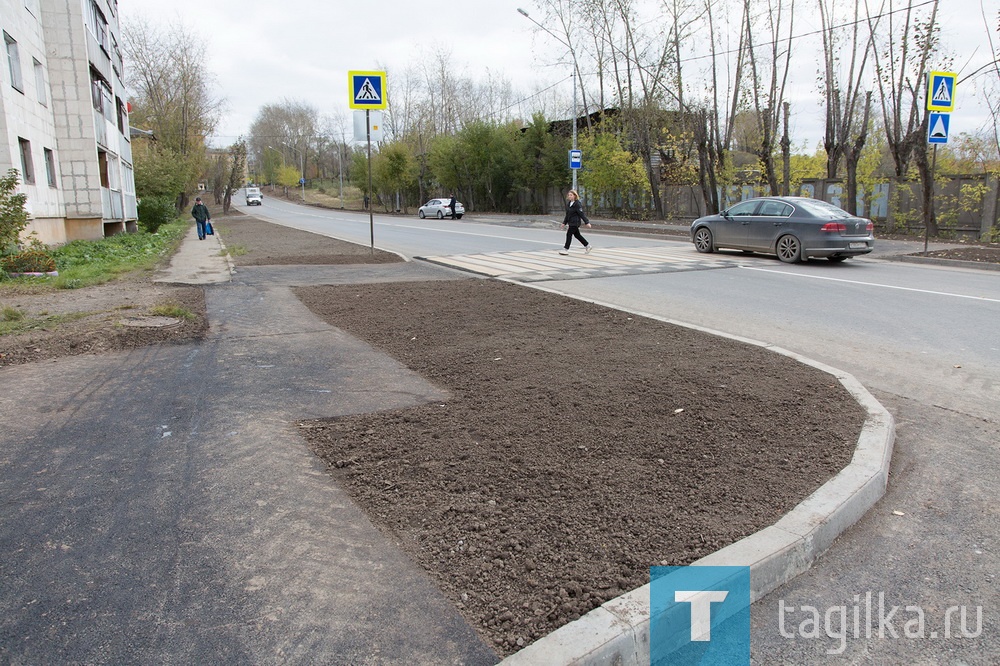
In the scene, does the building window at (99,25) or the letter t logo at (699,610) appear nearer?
the letter t logo at (699,610)

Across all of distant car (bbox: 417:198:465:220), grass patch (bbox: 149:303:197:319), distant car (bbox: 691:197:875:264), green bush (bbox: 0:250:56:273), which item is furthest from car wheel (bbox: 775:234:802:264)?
distant car (bbox: 417:198:465:220)

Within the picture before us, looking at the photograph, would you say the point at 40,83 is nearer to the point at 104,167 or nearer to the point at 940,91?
the point at 104,167

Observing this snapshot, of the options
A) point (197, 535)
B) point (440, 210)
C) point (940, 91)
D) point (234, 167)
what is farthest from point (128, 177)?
point (197, 535)

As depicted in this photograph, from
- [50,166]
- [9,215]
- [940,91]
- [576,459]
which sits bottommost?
→ [576,459]

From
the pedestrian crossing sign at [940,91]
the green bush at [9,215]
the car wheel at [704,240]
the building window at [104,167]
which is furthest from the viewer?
the building window at [104,167]

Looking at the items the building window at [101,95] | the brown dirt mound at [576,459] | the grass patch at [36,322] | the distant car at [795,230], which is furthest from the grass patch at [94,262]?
the distant car at [795,230]

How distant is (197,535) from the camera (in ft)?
9.86

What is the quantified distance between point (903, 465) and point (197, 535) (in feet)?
13.1

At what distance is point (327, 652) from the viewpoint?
2.27 meters

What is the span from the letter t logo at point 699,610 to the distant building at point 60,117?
1914 cm

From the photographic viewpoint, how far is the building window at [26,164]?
1831cm

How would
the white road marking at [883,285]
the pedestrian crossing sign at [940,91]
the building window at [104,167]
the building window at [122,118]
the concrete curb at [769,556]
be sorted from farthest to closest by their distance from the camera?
the building window at [122,118] → the building window at [104,167] → the pedestrian crossing sign at [940,91] → the white road marking at [883,285] → the concrete curb at [769,556]

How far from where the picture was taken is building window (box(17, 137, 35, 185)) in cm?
1831

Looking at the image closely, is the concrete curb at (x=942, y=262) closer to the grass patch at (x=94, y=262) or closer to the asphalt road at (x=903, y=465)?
the asphalt road at (x=903, y=465)
